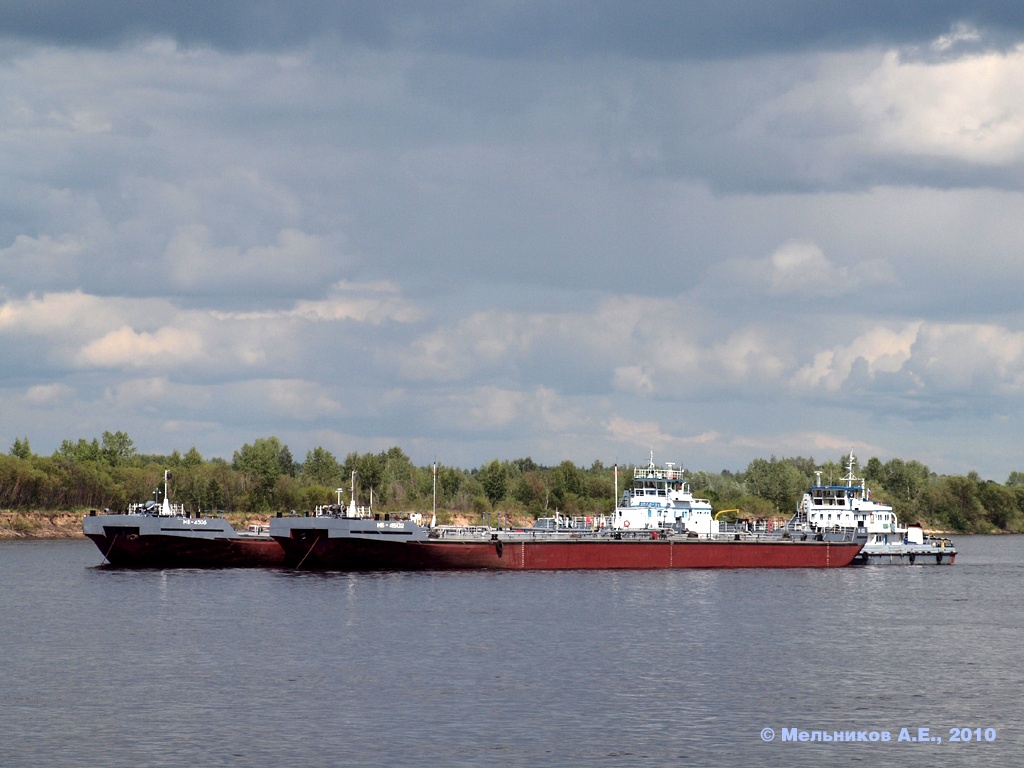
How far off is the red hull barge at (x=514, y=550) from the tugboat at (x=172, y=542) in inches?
223

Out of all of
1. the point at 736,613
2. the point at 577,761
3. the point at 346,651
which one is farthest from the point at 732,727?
the point at 736,613

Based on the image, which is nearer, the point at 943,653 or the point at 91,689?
the point at 91,689

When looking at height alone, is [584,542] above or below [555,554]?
above

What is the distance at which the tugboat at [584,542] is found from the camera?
10888 centimetres

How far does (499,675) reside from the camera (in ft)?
194

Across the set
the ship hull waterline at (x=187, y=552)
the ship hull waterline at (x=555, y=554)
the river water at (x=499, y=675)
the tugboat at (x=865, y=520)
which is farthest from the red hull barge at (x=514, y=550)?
the river water at (x=499, y=675)

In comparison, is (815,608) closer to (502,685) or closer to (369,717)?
(502,685)

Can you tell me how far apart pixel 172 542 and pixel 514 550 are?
3093 centimetres

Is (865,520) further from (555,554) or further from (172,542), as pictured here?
(172,542)

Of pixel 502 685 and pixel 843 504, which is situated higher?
pixel 843 504

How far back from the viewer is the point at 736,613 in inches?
3344

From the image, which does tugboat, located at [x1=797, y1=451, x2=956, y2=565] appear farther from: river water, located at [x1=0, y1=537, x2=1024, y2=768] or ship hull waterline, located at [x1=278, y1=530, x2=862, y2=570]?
river water, located at [x1=0, y1=537, x2=1024, y2=768]

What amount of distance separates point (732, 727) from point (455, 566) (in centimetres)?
6382

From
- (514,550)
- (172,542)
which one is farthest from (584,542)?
(172,542)
